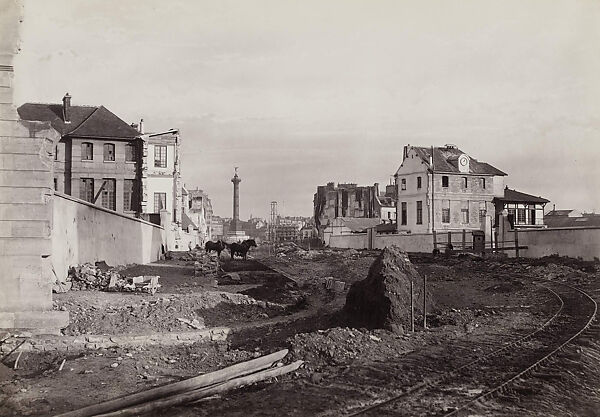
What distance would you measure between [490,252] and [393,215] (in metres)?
52.9

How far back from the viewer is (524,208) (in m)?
56.2

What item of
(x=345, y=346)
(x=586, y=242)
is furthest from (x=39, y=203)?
(x=586, y=242)

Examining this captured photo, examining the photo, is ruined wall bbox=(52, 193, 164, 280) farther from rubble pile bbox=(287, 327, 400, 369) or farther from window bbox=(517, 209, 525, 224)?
window bbox=(517, 209, 525, 224)

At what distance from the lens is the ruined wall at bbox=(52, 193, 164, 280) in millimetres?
15451

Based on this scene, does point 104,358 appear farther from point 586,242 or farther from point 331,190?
point 331,190

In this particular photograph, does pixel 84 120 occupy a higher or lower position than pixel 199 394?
higher

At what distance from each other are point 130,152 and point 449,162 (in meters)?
32.7

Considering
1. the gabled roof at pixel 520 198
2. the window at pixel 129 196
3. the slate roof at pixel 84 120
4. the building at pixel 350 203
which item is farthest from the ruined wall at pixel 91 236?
the building at pixel 350 203

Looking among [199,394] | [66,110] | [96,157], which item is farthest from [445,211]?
[199,394]

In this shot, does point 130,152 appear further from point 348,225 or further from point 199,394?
point 348,225

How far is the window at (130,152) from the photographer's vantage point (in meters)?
40.4

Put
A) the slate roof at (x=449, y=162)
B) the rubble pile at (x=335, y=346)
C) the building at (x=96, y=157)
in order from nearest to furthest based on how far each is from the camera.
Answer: the rubble pile at (x=335, y=346)
the building at (x=96, y=157)
the slate roof at (x=449, y=162)

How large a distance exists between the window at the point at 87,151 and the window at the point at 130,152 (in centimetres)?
237

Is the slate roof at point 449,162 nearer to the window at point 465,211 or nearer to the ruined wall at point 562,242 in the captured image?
the window at point 465,211
